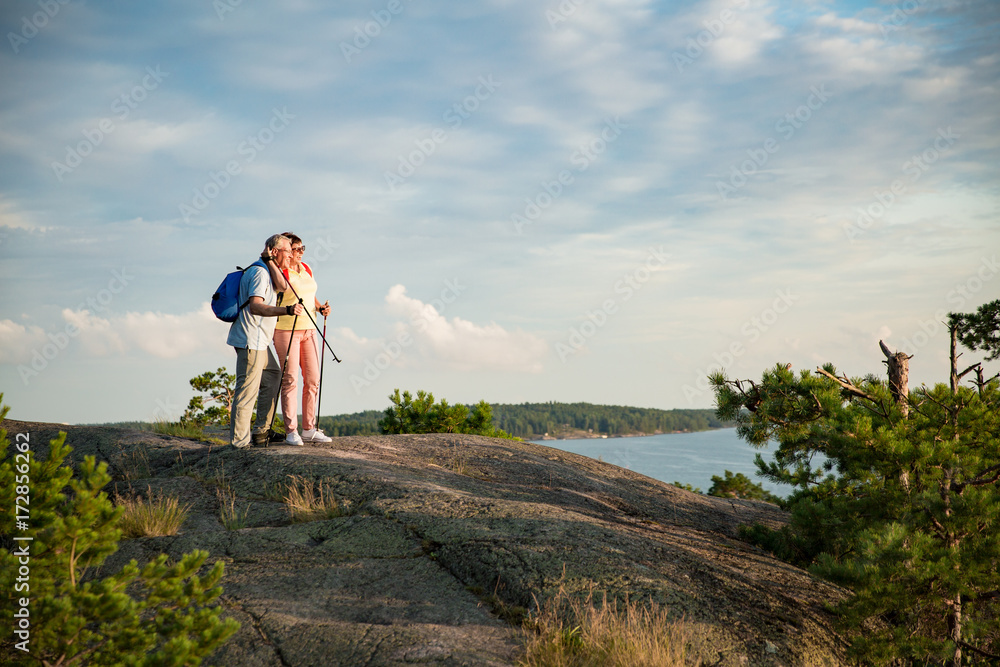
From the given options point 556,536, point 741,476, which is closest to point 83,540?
point 556,536

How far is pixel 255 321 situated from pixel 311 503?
2710 mm

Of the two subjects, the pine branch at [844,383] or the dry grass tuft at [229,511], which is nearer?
the dry grass tuft at [229,511]

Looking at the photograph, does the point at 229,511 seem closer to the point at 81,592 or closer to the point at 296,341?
the point at 296,341

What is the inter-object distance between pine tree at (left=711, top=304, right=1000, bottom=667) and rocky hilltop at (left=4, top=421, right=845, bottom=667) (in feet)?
1.61

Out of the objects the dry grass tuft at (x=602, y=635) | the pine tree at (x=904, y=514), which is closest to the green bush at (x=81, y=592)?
the dry grass tuft at (x=602, y=635)

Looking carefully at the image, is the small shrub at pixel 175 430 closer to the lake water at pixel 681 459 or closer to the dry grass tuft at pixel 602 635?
the dry grass tuft at pixel 602 635

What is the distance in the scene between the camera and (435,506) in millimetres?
6965

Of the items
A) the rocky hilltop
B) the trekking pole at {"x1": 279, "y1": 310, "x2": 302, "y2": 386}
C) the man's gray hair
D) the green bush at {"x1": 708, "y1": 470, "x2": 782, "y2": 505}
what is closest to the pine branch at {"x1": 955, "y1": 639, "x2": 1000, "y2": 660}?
the rocky hilltop

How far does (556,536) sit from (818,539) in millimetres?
3145

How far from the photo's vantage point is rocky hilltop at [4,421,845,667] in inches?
190

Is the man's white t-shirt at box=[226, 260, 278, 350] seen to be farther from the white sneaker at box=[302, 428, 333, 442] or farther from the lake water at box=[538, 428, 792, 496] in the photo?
the lake water at box=[538, 428, 792, 496]

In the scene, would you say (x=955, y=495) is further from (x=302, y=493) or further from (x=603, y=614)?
(x=302, y=493)

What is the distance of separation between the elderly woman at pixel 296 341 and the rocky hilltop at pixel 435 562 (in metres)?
0.56

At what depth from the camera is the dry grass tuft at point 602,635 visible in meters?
4.48
